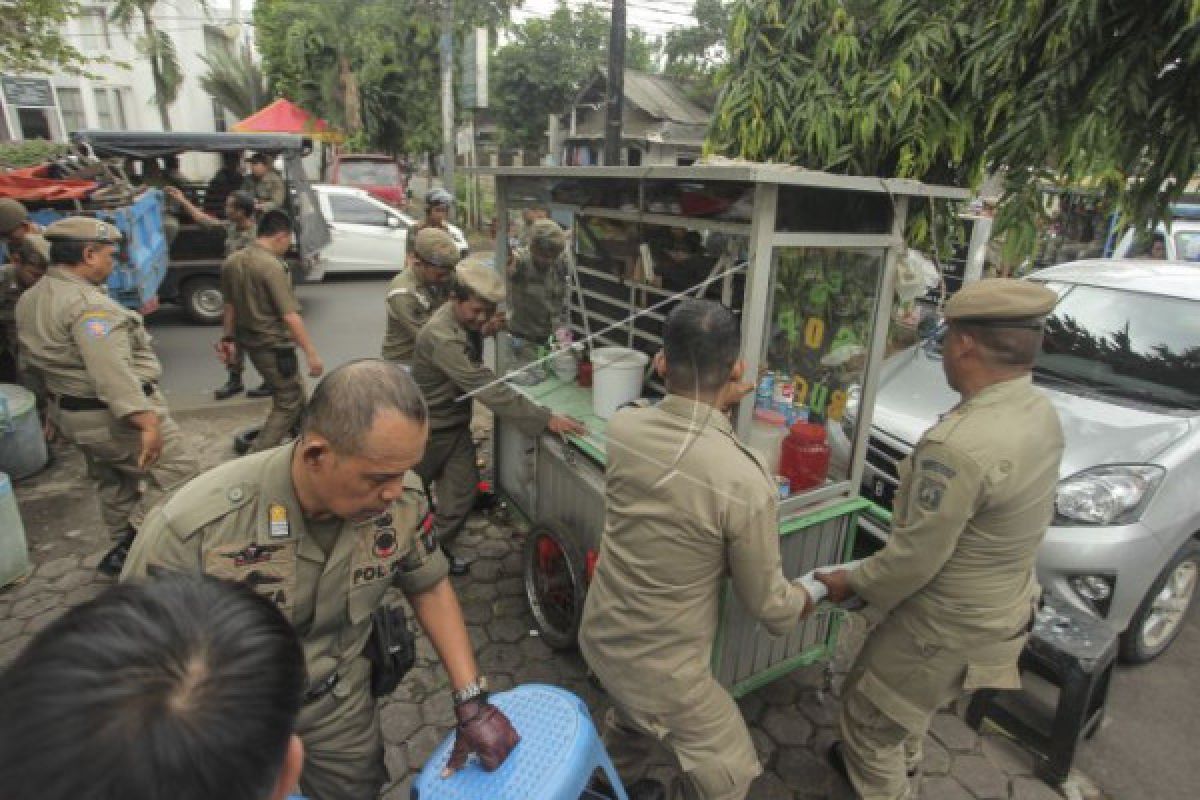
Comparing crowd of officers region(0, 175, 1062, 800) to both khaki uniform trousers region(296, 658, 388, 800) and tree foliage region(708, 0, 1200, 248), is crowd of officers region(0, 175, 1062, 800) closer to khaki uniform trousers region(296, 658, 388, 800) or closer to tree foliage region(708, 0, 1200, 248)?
khaki uniform trousers region(296, 658, 388, 800)

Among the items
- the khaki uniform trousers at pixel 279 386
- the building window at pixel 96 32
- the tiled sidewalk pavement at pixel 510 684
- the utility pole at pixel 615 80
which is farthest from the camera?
the building window at pixel 96 32

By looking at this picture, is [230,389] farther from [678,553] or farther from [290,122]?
[290,122]

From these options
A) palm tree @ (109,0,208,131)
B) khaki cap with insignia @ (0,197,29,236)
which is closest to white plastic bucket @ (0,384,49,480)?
khaki cap with insignia @ (0,197,29,236)

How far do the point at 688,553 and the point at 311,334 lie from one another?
8561 mm

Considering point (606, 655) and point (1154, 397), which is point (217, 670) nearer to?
point (606, 655)

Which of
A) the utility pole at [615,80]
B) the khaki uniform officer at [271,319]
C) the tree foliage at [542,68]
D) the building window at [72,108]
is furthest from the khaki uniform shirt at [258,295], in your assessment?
the tree foliage at [542,68]

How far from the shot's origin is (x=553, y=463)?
3480 millimetres

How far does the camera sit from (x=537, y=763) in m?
1.63

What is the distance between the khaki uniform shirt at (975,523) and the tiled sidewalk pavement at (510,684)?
985mm

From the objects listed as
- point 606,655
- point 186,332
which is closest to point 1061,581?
point 606,655

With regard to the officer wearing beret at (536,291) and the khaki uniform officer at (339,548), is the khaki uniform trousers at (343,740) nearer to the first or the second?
the khaki uniform officer at (339,548)

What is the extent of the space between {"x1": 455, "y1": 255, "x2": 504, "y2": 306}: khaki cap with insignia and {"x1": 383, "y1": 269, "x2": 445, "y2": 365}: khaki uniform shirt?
124 centimetres

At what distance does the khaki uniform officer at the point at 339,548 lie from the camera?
146cm

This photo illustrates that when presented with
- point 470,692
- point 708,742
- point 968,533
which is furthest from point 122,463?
point 968,533
